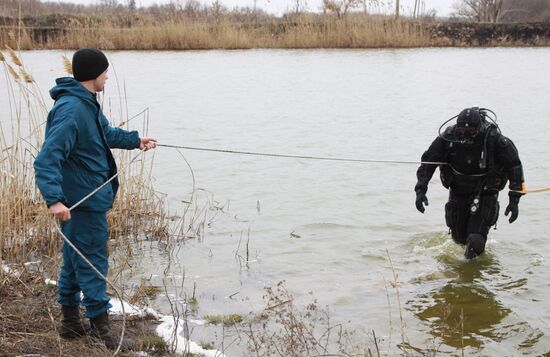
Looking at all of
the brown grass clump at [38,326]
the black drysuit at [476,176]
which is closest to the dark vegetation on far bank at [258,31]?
the black drysuit at [476,176]

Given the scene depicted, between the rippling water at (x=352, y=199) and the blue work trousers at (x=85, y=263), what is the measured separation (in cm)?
144

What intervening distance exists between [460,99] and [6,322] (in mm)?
13559

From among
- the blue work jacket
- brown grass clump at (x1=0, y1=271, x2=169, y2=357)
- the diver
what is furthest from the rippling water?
the blue work jacket

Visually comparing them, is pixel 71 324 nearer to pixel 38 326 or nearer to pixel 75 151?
pixel 38 326

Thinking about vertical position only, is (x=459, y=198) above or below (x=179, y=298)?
above

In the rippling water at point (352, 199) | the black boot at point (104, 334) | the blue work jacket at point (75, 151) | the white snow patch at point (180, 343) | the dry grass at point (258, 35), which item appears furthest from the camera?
the dry grass at point (258, 35)

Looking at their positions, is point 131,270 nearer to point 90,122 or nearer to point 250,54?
point 90,122

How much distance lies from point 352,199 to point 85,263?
5524 millimetres

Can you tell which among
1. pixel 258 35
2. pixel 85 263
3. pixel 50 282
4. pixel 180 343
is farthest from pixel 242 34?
pixel 85 263

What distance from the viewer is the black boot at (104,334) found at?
390 centimetres

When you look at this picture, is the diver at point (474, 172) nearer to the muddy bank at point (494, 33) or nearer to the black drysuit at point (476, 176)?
the black drysuit at point (476, 176)

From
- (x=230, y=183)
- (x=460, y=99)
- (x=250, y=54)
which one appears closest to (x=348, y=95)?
(x=460, y=99)

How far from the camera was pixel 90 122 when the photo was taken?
3691 mm

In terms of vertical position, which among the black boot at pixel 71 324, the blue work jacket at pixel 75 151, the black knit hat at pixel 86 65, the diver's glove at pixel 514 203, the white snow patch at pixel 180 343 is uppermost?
the black knit hat at pixel 86 65
